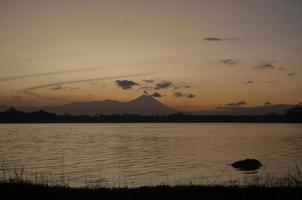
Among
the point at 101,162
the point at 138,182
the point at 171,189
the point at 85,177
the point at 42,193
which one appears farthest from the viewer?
the point at 101,162

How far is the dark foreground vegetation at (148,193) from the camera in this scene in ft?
46.3

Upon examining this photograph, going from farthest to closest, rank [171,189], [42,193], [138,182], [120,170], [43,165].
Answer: [43,165] → [120,170] → [138,182] → [171,189] → [42,193]

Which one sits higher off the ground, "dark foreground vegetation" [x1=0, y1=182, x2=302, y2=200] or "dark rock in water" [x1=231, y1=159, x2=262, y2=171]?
"dark foreground vegetation" [x1=0, y1=182, x2=302, y2=200]

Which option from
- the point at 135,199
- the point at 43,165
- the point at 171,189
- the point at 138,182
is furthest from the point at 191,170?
the point at 135,199

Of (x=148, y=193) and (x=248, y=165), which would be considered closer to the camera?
(x=148, y=193)

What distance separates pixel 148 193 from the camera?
627 inches

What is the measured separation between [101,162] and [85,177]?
1410 centimetres

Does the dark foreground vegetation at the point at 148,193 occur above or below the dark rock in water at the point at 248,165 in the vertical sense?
above

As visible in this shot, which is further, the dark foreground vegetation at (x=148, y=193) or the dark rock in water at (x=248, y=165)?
the dark rock in water at (x=248, y=165)

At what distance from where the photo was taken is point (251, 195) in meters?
15.3

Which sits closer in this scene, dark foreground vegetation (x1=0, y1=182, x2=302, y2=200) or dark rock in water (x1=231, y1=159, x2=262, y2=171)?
dark foreground vegetation (x1=0, y1=182, x2=302, y2=200)

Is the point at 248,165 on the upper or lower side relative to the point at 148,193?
lower

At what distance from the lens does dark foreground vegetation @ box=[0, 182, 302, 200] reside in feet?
46.3

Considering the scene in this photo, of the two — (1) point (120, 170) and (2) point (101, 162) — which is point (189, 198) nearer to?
(1) point (120, 170)
